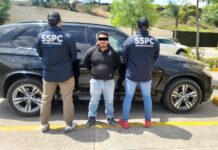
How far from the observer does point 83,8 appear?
128ft

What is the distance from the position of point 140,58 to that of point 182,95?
1487 mm

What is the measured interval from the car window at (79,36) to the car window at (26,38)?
546 millimetres

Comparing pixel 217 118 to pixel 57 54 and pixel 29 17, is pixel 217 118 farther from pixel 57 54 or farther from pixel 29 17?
pixel 29 17

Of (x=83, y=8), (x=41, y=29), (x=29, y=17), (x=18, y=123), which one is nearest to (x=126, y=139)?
(x=18, y=123)

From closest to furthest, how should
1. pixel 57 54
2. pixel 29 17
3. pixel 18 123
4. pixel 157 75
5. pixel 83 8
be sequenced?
→ 1. pixel 57 54
2. pixel 18 123
3. pixel 157 75
4. pixel 29 17
5. pixel 83 8

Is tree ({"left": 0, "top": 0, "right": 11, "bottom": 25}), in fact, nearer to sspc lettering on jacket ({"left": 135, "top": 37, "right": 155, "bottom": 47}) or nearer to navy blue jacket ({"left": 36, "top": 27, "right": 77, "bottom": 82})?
navy blue jacket ({"left": 36, "top": 27, "right": 77, "bottom": 82})

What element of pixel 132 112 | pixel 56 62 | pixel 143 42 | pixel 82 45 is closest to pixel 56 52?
pixel 56 62

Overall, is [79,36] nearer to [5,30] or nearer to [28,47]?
[28,47]

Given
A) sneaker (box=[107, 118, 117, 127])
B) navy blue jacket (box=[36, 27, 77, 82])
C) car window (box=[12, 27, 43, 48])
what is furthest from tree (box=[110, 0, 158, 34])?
navy blue jacket (box=[36, 27, 77, 82])

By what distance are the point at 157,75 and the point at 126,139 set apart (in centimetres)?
154

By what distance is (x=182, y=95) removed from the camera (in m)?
6.02

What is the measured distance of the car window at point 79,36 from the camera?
5.73 m

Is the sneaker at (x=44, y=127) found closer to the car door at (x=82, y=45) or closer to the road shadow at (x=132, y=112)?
the road shadow at (x=132, y=112)

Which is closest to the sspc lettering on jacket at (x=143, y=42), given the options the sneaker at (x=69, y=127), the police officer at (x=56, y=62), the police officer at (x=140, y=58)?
the police officer at (x=140, y=58)
